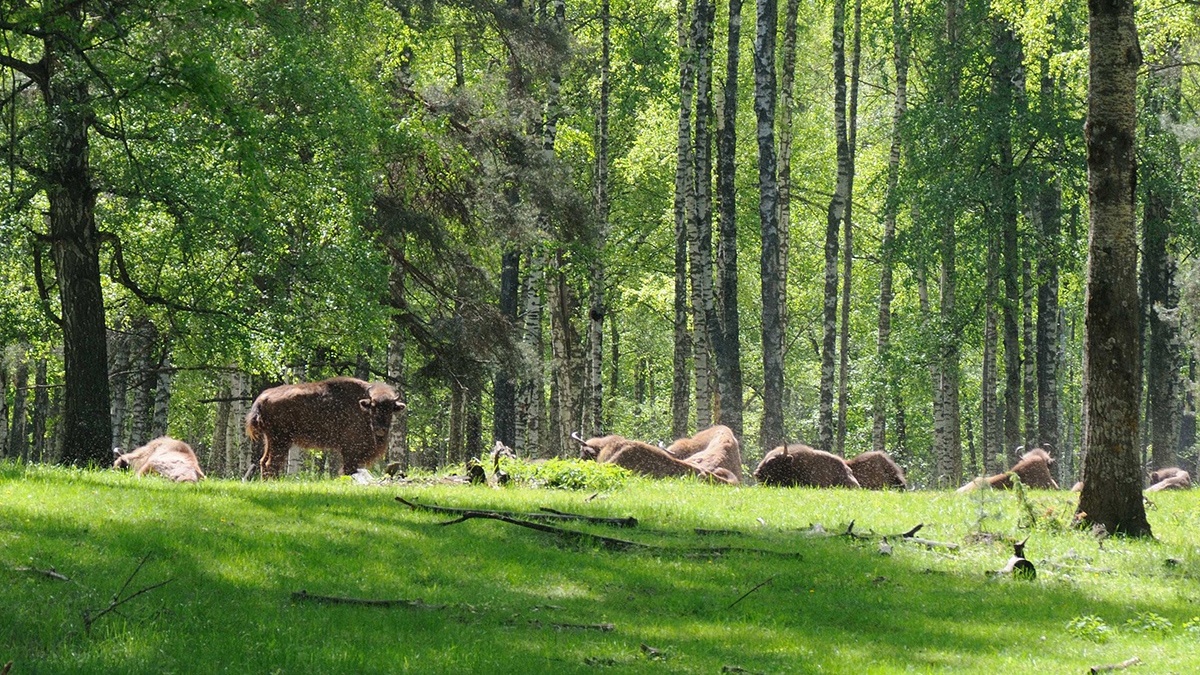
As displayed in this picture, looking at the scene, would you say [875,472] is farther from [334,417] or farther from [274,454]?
[274,454]

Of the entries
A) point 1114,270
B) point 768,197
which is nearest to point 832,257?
point 768,197

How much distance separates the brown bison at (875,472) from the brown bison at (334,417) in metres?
9.24

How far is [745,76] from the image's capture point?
4469cm

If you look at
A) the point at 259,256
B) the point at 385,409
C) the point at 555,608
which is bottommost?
the point at 555,608

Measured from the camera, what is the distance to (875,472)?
24.8m

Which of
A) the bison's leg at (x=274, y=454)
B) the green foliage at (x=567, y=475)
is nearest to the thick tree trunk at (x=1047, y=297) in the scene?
the green foliage at (x=567, y=475)

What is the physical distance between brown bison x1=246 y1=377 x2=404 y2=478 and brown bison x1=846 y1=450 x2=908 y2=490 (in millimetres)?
9242

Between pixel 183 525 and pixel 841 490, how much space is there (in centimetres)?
1164

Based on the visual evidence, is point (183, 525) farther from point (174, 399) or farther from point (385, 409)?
point (174, 399)

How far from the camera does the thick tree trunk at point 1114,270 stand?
48.0ft

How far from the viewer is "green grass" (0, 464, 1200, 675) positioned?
840cm

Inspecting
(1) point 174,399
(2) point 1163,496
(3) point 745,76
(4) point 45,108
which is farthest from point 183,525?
(1) point 174,399

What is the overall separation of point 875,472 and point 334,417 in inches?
416

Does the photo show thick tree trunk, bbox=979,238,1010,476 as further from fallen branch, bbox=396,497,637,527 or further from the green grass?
fallen branch, bbox=396,497,637,527
